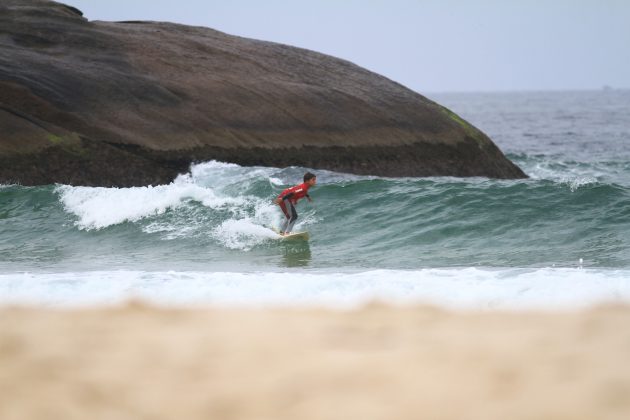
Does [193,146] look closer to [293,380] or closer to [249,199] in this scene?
[249,199]

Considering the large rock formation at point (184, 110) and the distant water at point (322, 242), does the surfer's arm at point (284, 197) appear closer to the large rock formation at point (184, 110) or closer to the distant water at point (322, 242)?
the distant water at point (322, 242)

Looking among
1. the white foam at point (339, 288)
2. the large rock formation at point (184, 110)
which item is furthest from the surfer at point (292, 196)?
the white foam at point (339, 288)

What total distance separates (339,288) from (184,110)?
9.19 m

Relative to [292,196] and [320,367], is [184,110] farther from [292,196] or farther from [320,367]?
[320,367]

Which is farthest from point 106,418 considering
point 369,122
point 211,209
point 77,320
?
point 369,122

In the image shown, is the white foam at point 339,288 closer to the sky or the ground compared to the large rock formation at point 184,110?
closer to the ground

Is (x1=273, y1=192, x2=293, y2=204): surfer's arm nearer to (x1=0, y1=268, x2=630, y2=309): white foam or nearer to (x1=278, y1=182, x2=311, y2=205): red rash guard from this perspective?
(x1=278, y1=182, x2=311, y2=205): red rash guard

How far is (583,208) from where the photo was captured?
14695mm

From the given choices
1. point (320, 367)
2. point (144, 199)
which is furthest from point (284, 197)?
point (320, 367)

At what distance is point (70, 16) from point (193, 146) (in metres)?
4.81

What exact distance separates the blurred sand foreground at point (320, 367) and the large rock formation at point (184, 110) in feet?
29.8

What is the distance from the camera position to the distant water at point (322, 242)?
826cm

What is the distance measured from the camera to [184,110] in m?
16.7

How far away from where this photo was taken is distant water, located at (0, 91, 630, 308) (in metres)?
8.26
